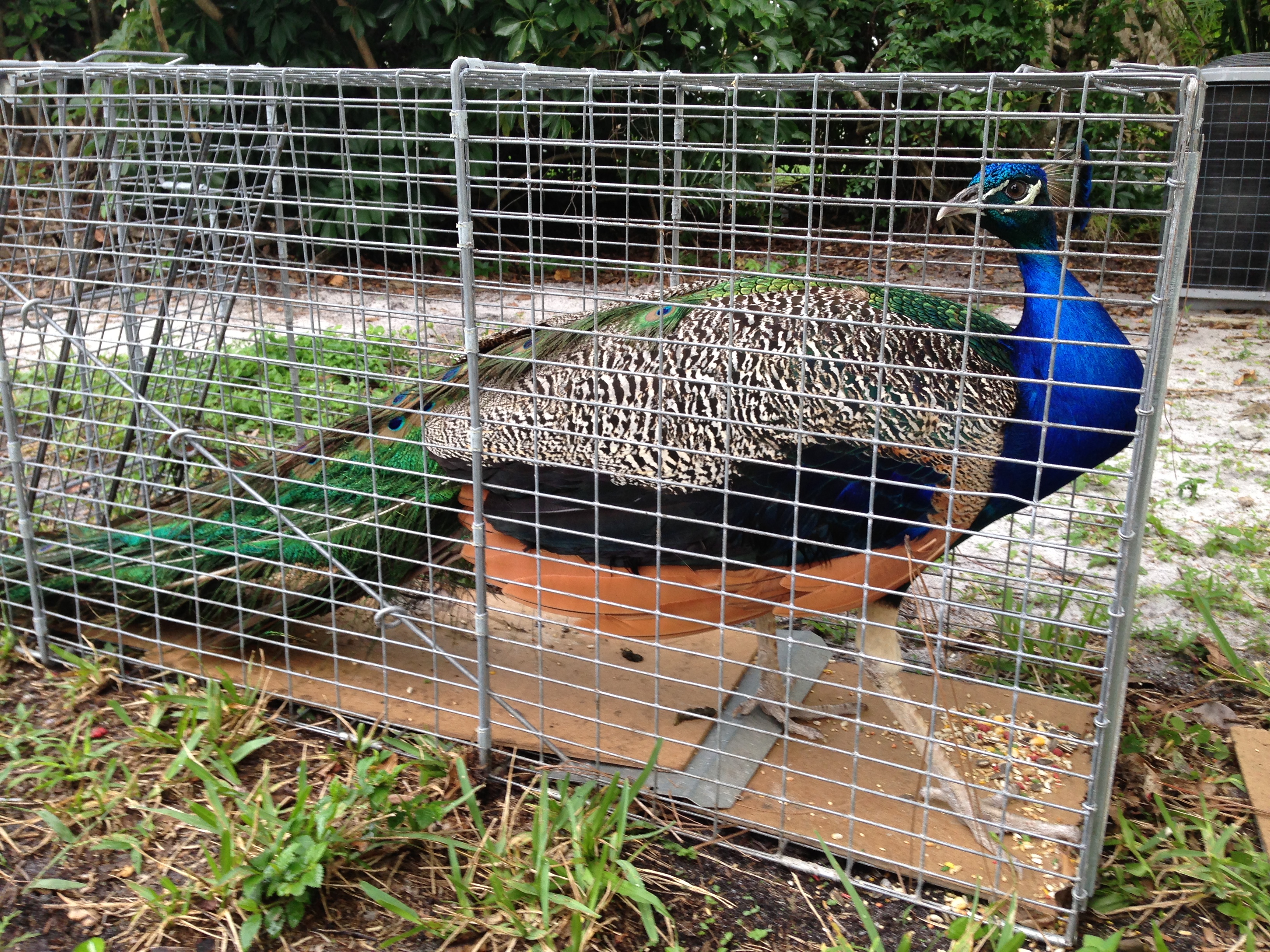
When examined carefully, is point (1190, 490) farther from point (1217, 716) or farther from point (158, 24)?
point (158, 24)

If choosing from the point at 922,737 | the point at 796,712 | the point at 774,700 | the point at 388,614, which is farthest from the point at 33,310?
the point at 922,737

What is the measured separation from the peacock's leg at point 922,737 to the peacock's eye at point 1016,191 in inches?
43.1

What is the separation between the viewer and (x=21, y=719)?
2.94 m

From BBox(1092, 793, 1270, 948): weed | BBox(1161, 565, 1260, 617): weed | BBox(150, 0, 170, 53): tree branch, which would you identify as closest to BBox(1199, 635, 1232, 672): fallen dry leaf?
BBox(1161, 565, 1260, 617): weed

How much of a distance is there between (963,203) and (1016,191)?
0.45m

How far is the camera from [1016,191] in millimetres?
2691

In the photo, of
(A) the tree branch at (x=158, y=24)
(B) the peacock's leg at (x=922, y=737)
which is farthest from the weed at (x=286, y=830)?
(A) the tree branch at (x=158, y=24)

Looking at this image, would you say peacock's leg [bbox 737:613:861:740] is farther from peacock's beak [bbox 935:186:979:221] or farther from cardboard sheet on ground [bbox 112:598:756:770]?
peacock's beak [bbox 935:186:979:221]

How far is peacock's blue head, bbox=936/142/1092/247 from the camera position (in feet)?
8.62

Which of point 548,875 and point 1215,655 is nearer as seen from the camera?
point 548,875

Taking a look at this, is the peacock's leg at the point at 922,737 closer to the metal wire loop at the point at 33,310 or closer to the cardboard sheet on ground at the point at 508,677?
the cardboard sheet on ground at the point at 508,677

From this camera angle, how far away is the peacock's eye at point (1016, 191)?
266cm

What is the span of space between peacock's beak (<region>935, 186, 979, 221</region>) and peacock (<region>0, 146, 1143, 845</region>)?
0.07 feet

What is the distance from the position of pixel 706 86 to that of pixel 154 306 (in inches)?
156
